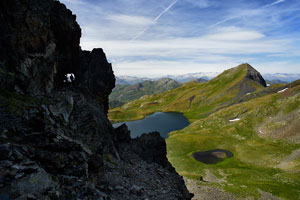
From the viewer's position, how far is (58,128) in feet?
59.5

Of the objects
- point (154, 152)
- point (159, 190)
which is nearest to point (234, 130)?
point (154, 152)

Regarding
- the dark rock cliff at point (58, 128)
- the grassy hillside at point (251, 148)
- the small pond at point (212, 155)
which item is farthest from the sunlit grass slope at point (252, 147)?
the dark rock cliff at point (58, 128)

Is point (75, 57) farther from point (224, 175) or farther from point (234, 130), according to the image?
point (234, 130)

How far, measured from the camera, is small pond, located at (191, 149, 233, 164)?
84.9 metres

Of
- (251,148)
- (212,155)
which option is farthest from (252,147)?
(212,155)

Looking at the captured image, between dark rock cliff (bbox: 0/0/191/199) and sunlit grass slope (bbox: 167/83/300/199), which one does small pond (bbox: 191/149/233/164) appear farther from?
dark rock cliff (bbox: 0/0/191/199)

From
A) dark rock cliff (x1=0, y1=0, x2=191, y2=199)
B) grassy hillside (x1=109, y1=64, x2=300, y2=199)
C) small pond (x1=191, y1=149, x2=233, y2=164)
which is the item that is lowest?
small pond (x1=191, y1=149, x2=233, y2=164)

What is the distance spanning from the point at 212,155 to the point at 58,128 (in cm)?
8707

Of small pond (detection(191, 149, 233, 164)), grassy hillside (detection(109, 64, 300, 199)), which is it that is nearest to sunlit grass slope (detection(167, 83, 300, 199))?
grassy hillside (detection(109, 64, 300, 199))

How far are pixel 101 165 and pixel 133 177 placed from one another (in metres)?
7.70

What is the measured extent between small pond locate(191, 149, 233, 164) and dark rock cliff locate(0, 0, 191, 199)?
55.7 m

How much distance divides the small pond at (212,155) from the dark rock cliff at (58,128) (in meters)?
55.7

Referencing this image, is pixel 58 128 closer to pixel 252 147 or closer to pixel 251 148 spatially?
pixel 251 148

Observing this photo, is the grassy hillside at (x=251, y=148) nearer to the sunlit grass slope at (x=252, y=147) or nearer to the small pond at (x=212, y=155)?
the sunlit grass slope at (x=252, y=147)
